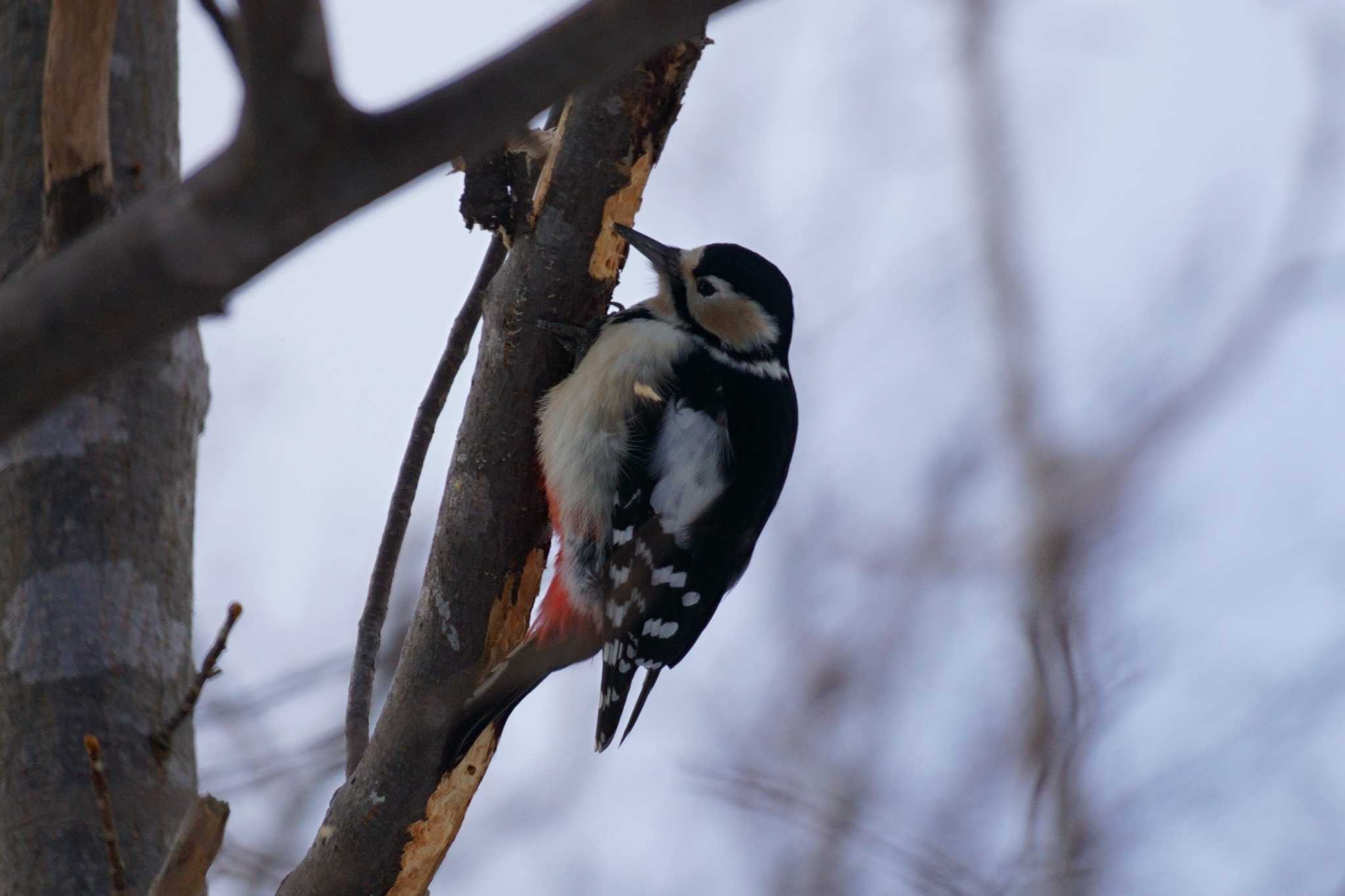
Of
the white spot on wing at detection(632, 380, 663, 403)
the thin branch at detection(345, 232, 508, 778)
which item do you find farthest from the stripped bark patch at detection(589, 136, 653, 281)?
the white spot on wing at detection(632, 380, 663, 403)

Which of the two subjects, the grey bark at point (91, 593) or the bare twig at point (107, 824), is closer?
the bare twig at point (107, 824)

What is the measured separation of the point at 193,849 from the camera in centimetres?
155

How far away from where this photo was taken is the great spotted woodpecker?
299cm

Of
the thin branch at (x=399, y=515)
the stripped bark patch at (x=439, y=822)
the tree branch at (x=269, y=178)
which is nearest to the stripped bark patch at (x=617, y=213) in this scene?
the thin branch at (x=399, y=515)

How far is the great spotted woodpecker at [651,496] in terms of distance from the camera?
9.81 ft

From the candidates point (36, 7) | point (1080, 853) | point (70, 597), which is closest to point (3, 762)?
point (70, 597)

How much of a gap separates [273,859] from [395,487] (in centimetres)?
95

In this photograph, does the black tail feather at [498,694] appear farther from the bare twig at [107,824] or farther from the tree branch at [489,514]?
the bare twig at [107,824]

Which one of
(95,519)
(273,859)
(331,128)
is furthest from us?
(273,859)

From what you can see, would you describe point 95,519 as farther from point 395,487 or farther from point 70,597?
point 395,487

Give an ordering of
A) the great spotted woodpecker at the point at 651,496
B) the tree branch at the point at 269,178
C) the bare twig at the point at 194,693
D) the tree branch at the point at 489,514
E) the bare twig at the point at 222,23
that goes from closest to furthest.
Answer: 1. the tree branch at the point at 269,178
2. the bare twig at the point at 222,23
3. the bare twig at the point at 194,693
4. the tree branch at the point at 489,514
5. the great spotted woodpecker at the point at 651,496

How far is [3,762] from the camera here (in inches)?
90.9

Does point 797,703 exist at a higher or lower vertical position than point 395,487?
higher

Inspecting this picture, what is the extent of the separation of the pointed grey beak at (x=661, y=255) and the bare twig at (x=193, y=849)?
198 centimetres
